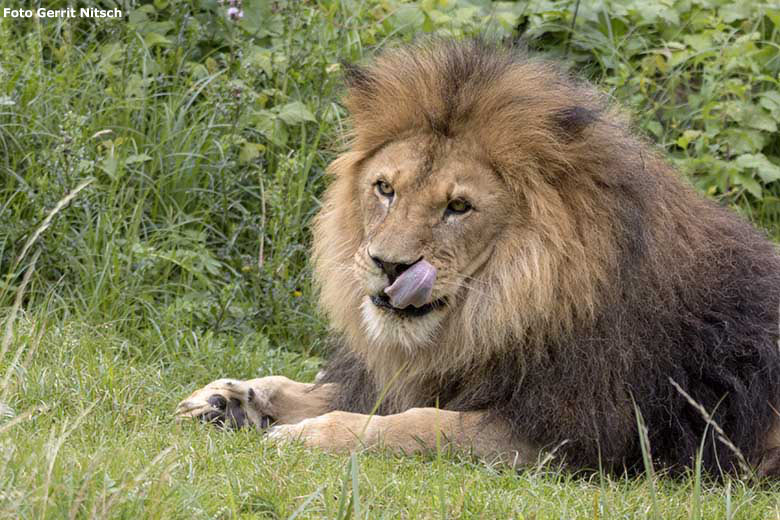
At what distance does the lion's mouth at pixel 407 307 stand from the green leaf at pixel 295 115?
2.67 meters

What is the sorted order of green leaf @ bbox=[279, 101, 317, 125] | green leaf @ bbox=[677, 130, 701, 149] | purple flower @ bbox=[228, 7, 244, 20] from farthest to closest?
green leaf @ bbox=[677, 130, 701, 149] < purple flower @ bbox=[228, 7, 244, 20] < green leaf @ bbox=[279, 101, 317, 125]

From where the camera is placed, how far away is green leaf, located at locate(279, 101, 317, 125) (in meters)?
6.89

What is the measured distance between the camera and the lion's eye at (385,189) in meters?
4.48

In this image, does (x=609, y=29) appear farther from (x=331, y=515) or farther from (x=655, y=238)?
(x=331, y=515)

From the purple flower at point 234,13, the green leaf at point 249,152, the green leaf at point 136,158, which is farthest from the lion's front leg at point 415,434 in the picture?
the purple flower at point 234,13

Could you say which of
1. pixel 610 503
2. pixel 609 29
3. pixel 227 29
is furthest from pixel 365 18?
pixel 610 503

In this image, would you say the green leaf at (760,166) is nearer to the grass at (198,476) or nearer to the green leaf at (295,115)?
the green leaf at (295,115)

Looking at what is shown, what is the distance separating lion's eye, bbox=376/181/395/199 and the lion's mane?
0.19 m

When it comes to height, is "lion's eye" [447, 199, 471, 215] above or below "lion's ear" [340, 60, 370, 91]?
below

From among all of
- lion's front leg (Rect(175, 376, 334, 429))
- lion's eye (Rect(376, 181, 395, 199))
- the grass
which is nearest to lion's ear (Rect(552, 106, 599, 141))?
lion's eye (Rect(376, 181, 395, 199))

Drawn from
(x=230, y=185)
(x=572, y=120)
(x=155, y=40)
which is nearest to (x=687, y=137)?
(x=230, y=185)

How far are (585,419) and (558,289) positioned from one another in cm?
44

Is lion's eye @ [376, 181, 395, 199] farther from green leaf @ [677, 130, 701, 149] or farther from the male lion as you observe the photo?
green leaf @ [677, 130, 701, 149]

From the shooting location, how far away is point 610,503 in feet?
12.5
